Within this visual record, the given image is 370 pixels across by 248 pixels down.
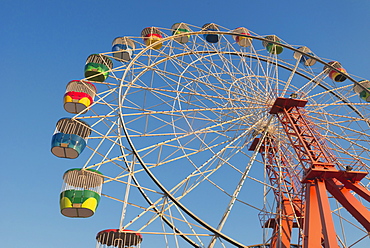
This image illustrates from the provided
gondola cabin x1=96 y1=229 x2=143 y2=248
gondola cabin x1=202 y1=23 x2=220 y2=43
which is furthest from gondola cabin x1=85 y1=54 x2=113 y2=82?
gondola cabin x1=96 y1=229 x2=143 y2=248

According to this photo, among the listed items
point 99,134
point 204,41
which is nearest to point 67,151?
point 99,134

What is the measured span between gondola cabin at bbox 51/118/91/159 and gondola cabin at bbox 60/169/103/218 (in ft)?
5.22

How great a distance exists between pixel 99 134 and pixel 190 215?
15.0 ft

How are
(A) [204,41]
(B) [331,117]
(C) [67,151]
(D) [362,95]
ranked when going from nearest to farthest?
(C) [67,151], (B) [331,117], (A) [204,41], (D) [362,95]

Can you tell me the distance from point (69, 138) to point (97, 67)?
12.0ft

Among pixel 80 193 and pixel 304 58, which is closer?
pixel 80 193

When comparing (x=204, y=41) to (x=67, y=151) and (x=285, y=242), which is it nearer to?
(x=67, y=151)

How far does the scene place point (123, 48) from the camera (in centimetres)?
1689

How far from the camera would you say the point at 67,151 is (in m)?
13.2

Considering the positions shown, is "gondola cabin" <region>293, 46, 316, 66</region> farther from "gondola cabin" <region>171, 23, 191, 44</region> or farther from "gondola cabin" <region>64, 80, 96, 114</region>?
"gondola cabin" <region>64, 80, 96, 114</region>

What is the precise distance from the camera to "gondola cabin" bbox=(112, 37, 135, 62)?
16734 mm

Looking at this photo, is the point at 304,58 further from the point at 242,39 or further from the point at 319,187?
the point at 319,187

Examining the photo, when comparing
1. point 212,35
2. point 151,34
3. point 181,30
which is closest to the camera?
point 212,35

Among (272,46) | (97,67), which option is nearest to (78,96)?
(97,67)
